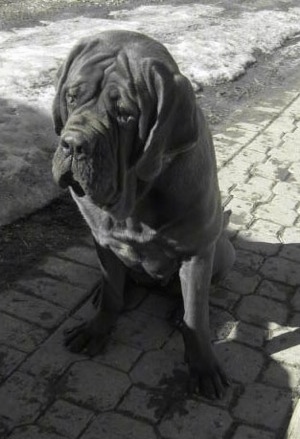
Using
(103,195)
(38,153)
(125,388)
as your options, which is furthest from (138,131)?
(38,153)

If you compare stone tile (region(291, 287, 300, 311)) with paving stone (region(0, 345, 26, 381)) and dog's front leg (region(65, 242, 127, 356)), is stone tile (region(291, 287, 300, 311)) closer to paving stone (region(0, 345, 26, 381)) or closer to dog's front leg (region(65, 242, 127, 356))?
dog's front leg (region(65, 242, 127, 356))

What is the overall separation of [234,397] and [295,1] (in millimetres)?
8266

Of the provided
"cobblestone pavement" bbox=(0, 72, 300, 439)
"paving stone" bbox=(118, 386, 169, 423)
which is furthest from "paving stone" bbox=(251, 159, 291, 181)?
"paving stone" bbox=(118, 386, 169, 423)

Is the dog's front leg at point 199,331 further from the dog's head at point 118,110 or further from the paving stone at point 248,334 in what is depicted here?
the dog's head at point 118,110

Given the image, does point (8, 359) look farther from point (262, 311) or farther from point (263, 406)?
point (262, 311)

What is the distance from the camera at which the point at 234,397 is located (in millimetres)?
3193

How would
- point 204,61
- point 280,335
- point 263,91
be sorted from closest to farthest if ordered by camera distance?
point 280,335 < point 263,91 < point 204,61

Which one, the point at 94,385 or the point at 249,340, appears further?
the point at 249,340

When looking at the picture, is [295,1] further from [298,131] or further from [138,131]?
[138,131]

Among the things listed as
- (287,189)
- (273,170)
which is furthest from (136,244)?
(273,170)

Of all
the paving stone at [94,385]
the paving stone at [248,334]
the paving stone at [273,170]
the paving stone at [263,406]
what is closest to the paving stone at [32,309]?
the paving stone at [94,385]

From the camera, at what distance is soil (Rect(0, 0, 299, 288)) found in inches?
165

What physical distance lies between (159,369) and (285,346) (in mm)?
665

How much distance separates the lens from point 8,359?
131 inches
